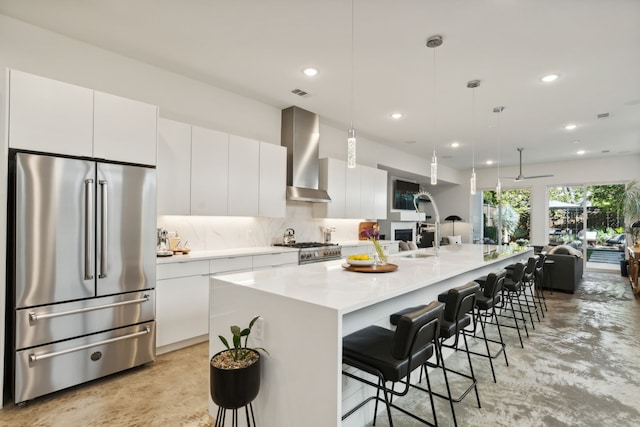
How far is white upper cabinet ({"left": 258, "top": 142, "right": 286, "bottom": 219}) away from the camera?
13.9 ft

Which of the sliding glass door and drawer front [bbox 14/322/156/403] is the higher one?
the sliding glass door

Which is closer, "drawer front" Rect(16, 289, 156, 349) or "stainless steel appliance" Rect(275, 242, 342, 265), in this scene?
"drawer front" Rect(16, 289, 156, 349)

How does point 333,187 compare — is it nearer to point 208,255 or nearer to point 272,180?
point 272,180

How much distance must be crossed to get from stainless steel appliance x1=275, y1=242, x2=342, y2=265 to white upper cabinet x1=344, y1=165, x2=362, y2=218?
0.88 meters

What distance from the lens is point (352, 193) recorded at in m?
5.67

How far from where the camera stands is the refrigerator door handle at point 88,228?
2498mm

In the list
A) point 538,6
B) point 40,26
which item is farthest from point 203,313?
point 538,6

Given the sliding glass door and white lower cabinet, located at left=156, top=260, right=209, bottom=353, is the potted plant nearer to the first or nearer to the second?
white lower cabinet, located at left=156, top=260, right=209, bottom=353

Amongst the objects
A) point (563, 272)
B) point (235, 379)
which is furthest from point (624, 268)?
point (235, 379)

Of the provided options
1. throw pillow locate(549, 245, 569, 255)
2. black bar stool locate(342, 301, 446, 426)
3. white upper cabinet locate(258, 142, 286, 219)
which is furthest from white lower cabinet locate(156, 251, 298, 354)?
throw pillow locate(549, 245, 569, 255)

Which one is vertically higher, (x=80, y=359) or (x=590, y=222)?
(x=590, y=222)

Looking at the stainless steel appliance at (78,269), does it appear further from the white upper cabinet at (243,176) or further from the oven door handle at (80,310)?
the white upper cabinet at (243,176)

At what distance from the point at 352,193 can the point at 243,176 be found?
2.22 m

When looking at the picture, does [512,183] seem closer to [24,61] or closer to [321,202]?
[321,202]
